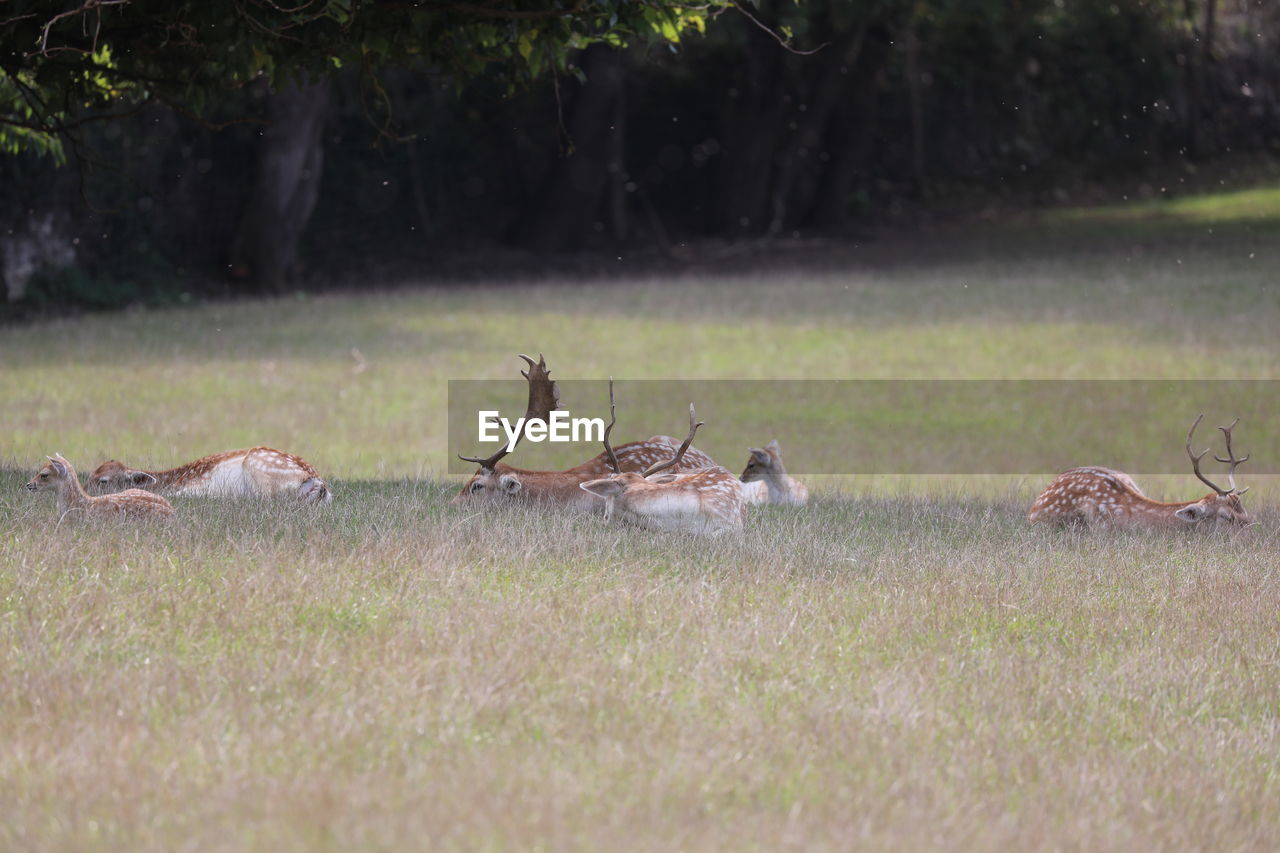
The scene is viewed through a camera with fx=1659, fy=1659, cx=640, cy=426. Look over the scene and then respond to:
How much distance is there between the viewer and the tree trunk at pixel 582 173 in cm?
2789

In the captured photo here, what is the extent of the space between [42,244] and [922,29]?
60.3ft

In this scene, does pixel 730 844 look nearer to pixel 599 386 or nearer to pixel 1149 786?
pixel 1149 786

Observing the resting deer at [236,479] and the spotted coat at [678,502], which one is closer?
the spotted coat at [678,502]

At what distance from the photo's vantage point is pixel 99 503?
7.54 metres

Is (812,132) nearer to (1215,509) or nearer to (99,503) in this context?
(1215,509)

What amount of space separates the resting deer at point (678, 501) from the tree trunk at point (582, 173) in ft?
66.0

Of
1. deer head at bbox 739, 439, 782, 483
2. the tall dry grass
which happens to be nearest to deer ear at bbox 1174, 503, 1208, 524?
the tall dry grass

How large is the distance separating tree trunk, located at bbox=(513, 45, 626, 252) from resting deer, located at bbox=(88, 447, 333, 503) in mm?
19457

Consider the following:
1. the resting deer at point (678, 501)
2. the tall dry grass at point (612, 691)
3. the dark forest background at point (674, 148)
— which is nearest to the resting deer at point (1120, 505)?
the tall dry grass at point (612, 691)

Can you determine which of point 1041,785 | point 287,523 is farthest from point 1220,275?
point 1041,785

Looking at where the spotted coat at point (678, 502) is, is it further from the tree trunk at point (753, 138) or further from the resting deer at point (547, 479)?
the tree trunk at point (753, 138)

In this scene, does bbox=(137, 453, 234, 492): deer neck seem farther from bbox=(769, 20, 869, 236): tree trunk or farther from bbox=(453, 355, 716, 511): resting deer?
bbox=(769, 20, 869, 236): tree trunk

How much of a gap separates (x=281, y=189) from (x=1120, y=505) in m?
18.7

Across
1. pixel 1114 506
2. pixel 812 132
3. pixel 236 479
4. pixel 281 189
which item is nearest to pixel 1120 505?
pixel 1114 506
